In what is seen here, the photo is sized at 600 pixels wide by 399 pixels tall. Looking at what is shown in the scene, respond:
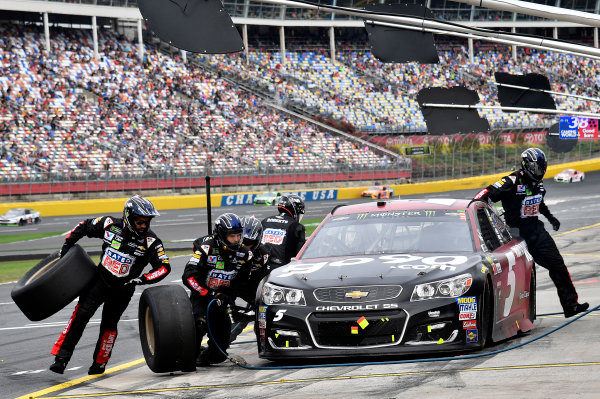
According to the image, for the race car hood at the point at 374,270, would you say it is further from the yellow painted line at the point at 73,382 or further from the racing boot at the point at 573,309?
the racing boot at the point at 573,309

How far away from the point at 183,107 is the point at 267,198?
313 inches

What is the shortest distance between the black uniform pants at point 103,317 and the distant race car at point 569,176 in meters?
45.5

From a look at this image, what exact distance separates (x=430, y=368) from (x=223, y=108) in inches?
1722

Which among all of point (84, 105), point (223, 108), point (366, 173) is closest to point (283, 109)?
point (223, 108)

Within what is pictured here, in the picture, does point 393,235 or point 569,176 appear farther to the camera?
point 569,176

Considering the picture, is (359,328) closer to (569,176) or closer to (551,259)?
(551,259)

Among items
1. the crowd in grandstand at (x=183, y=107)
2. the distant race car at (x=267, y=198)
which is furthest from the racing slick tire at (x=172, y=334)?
the distant race car at (x=267, y=198)

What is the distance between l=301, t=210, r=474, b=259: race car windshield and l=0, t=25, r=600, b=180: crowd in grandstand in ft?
102

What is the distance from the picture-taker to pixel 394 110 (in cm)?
5775

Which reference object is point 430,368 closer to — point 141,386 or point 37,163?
point 141,386

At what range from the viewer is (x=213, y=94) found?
5112 cm

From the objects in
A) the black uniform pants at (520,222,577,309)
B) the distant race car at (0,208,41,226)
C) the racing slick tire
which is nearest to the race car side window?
the black uniform pants at (520,222,577,309)

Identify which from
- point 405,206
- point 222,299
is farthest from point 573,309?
point 222,299

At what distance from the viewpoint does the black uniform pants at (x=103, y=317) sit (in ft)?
27.2
